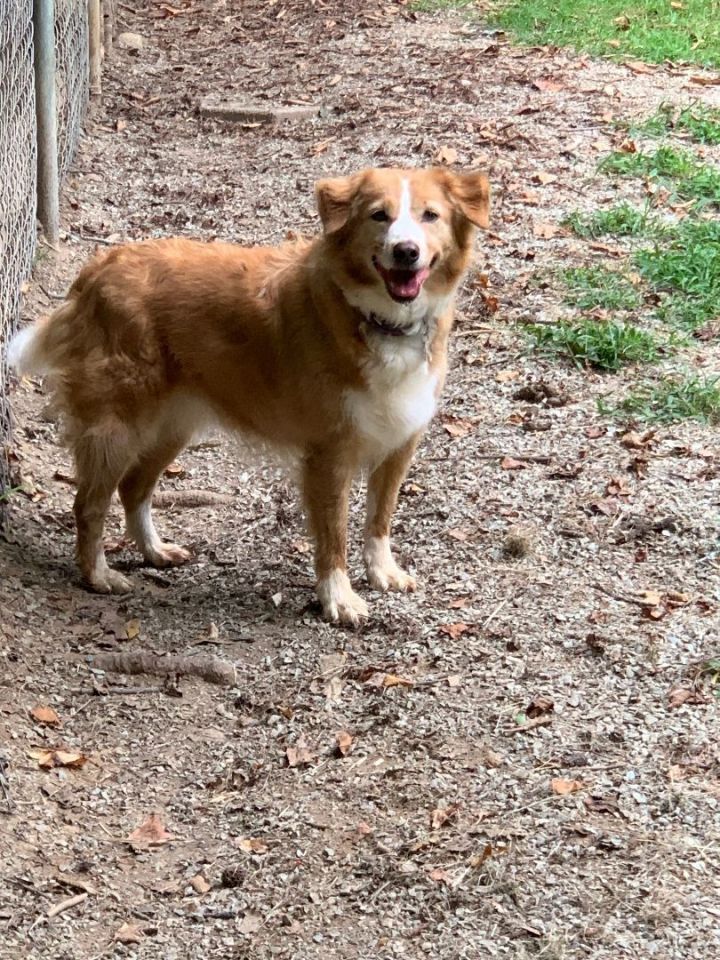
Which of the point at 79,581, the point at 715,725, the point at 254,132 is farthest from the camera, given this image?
the point at 254,132

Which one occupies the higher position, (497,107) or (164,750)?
(497,107)

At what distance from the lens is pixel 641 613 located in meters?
4.62

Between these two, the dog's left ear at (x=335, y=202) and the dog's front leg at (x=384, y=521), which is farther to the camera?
the dog's front leg at (x=384, y=521)

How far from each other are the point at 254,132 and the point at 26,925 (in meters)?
7.06

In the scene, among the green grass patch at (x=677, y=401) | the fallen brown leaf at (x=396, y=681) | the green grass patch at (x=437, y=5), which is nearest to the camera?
the fallen brown leaf at (x=396, y=681)

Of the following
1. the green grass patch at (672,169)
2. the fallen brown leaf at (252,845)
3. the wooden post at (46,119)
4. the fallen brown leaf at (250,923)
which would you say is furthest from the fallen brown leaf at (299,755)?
the green grass patch at (672,169)

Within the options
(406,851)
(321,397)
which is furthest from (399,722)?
(321,397)

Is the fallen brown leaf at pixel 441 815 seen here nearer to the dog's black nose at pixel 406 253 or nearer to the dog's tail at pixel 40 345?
the dog's black nose at pixel 406 253

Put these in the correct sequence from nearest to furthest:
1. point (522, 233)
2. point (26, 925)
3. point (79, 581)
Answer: point (26, 925) < point (79, 581) < point (522, 233)

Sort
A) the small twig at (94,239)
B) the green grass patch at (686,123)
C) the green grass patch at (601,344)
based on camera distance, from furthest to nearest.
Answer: the green grass patch at (686,123)
the small twig at (94,239)
the green grass patch at (601,344)

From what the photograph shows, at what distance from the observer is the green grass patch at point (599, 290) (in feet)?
22.3

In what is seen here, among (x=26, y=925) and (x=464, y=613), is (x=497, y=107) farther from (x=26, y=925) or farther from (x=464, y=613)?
(x=26, y=925)

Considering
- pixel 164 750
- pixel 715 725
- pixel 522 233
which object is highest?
pixel 522 233

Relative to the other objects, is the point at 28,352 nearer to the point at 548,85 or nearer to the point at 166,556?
the point at 166,556
